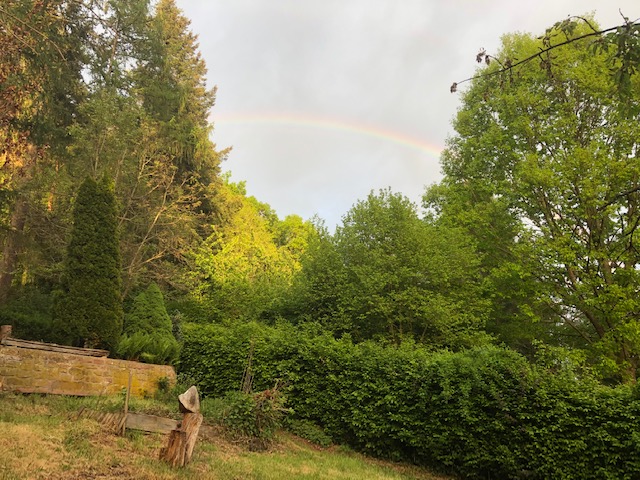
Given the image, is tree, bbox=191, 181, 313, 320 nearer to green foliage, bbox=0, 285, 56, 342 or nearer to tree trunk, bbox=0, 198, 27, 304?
green foliage, bbox=0, 285, 56, 342

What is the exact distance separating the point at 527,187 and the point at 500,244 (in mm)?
2599

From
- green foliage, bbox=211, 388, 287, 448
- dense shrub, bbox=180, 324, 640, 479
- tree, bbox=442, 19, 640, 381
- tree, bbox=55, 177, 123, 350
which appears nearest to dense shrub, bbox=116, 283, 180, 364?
tree, bbox=55, 177, 123, 350

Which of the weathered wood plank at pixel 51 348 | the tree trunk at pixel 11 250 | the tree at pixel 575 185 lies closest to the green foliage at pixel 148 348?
the weathered wood plank at pixel 51 348

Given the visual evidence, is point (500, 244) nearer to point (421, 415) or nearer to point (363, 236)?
point (363, 236)

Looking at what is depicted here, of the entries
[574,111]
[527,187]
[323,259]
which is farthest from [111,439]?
[574,111]

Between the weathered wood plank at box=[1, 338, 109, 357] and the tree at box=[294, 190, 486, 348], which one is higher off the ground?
the tree at box=[294, 190, 486, 348]

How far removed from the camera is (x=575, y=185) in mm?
14016

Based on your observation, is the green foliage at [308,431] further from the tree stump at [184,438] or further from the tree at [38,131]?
the tree at [38,131]

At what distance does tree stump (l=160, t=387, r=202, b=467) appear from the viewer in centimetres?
539

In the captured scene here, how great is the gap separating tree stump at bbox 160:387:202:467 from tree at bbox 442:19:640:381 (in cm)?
1159

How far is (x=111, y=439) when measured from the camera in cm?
591

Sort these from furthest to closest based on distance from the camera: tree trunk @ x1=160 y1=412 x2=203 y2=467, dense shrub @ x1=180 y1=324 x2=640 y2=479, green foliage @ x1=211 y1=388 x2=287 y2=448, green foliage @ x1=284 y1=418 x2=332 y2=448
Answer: green foliage @ x1=284 y1=418 x2=332 y2=448 → green foliage @ x1=211 y1=388 x2=287 y2=448 → dense shrub @ x1=180 y1=324 x2=640 y2=479 → tree trunk @ x1=160 y1=412 x2=203 y2=467

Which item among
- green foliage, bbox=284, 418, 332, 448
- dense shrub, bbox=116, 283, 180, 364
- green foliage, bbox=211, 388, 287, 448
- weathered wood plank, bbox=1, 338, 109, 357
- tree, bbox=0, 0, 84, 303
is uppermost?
tree, bbox=0, 0, 84, 303

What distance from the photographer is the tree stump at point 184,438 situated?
17.7 feet
